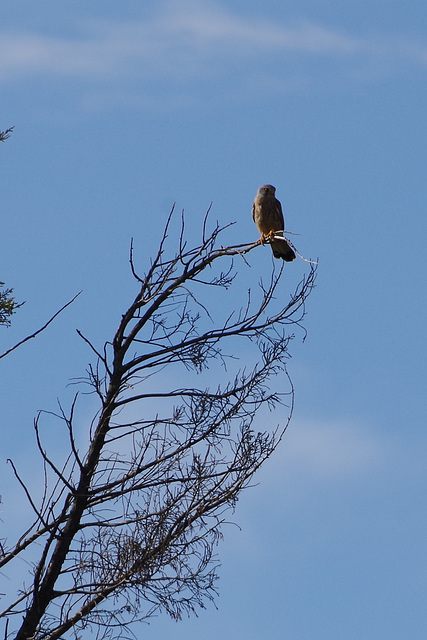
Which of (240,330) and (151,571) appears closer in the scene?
(151,571)

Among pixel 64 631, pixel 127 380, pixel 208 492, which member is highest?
pixel 127 380

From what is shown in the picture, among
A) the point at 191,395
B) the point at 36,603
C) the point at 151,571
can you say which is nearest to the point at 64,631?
the point at 36,603

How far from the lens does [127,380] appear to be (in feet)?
18.9

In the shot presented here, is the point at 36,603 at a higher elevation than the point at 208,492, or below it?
below

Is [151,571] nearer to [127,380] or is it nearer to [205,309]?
[127,380]

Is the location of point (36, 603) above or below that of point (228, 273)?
below

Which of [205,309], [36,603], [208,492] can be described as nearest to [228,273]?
[205,309]

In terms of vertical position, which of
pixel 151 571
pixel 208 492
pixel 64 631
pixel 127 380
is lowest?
pixel 64 631

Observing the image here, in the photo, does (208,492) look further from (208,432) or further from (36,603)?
(36,603)

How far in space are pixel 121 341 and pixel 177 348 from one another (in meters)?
0.34

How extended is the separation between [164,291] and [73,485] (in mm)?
1271

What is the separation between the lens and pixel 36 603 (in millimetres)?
5477

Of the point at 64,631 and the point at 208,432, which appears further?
the point at 208,432

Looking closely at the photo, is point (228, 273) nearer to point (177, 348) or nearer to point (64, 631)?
point (177, 348)
